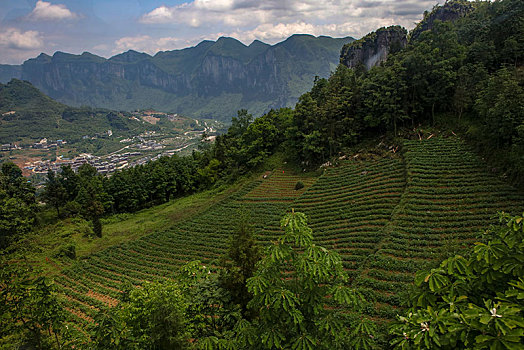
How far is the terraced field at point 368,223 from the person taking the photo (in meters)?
21.2

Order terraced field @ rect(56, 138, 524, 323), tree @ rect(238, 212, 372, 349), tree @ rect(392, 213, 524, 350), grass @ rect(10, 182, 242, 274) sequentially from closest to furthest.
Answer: tree @ rect(392, 213, 524, 350), tree @ rect(238, 212, 372, 349), terraced field @ rect(56, 138, 524, 323), grass @ rect(10, 182, 242, 274)

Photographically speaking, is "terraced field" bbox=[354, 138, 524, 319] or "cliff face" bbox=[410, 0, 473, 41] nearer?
"terraced field" bbox=[354, 138, 524, 319]

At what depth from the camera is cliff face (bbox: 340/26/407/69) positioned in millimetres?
82625

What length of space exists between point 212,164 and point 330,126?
2757cm

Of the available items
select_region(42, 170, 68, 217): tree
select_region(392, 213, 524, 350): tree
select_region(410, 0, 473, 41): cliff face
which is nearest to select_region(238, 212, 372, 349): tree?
select_region(392, 213, 524, 350): tree

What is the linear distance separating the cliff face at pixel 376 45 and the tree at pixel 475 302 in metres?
86.9

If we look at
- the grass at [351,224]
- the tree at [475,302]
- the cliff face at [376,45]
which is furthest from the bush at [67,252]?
the cliff face at [376,45]

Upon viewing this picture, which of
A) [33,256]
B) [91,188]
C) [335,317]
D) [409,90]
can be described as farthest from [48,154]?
[335,317]

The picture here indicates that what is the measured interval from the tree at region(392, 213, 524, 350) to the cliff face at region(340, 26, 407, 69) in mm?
86943

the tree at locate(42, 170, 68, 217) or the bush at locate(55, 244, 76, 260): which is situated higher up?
the tree at locate(42, 170, 68, 217)

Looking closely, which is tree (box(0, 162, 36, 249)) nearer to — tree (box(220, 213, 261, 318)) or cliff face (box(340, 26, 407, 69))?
tree (box(220, 213, 261, 318))

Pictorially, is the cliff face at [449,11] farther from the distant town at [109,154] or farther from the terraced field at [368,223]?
the distant town at [109,154]

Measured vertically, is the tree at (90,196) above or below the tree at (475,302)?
below

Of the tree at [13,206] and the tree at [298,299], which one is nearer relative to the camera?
the tree at [298,299]
